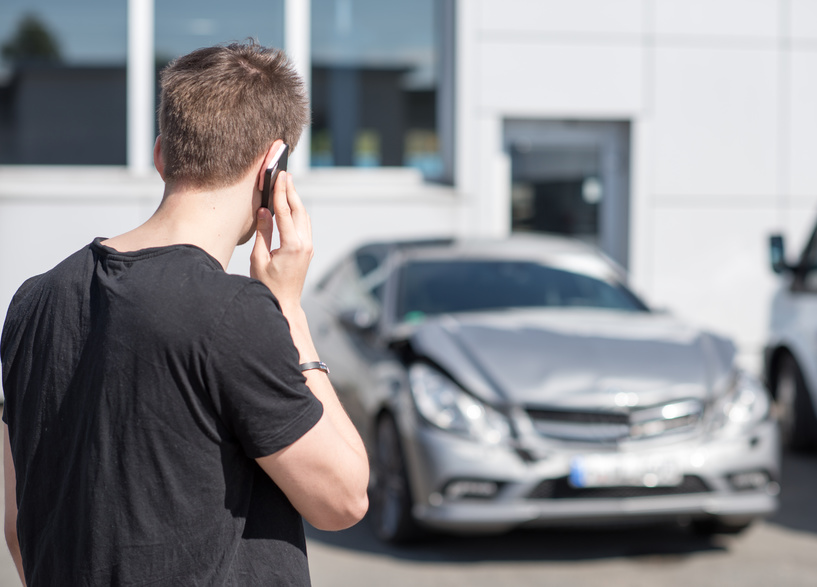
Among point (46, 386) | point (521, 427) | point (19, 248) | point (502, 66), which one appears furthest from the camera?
point (502, 66)

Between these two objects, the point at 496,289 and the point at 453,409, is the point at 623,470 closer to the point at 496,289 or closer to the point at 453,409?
the point at 453,409

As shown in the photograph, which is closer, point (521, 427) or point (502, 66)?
point (521, 427)

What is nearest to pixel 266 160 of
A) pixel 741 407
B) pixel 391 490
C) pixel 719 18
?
pixel 391 490

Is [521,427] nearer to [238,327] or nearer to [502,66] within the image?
[238,327]

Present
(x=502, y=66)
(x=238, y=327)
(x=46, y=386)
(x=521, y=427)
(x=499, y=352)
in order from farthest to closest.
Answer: (x=502, y=66) → (x=499, y=352) → (x=521, y=427) → (x=46, y=386) → (x=238, y=327)

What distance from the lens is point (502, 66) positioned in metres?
10.5

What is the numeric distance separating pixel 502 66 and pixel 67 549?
9464 mm

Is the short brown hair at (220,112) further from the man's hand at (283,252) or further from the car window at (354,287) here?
the car window at (354,287)

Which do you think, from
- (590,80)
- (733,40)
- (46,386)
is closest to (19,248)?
(590,80)

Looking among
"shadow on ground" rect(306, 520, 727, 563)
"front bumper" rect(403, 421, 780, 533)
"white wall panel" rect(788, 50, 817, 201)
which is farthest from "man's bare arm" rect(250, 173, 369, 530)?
"white wall panel" rect(788, 50, 817, 201)

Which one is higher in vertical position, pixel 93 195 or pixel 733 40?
pixel 733 40

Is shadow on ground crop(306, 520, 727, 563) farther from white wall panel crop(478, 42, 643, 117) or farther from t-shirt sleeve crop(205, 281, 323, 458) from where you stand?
white wall panel crop(478, 42, 643, 117)

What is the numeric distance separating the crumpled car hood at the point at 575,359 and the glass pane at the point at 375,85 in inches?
224

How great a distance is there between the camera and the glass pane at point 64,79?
1022 centimetres
